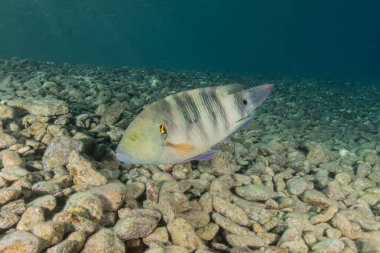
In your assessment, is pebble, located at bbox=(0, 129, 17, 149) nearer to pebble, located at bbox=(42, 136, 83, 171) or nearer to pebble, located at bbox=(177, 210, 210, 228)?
pebble, located at bbox=(42, 136, 83, 171)

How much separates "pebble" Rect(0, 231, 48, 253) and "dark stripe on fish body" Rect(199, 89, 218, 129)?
56.7 inches

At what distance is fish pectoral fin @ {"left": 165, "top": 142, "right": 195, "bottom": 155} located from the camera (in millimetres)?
2380

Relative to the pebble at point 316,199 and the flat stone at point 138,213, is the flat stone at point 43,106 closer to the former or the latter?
the flat stone at point 138,213

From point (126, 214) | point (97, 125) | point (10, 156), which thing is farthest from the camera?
point (97, 125)

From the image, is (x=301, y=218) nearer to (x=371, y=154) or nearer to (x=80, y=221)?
(x=80, y=221)

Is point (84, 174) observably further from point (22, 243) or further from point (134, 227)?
point (22, 243)

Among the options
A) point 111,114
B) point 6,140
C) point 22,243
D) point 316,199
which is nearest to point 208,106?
point 22,243

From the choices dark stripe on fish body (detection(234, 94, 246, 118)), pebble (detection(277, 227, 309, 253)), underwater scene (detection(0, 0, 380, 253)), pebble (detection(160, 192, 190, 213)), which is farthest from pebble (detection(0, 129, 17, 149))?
pebble (detection(277, 227, 309, 253))

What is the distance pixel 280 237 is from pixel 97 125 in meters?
2.74

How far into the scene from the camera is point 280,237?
3.03 metres

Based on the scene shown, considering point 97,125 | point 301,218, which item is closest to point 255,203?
point 301,218

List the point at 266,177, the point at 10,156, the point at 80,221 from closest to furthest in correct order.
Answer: the point at 80,221 → the point at 10,156 → the point at 266,177

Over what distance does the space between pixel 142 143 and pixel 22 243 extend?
0.94m

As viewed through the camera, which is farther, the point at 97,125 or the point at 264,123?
the point at 264,123
